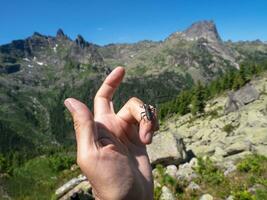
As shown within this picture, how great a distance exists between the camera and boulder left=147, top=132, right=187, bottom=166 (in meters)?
26.0

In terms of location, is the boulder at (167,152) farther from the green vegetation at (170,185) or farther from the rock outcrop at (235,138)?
the green vegetation at (170,185)

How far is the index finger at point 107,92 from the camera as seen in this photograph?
16.7 feet

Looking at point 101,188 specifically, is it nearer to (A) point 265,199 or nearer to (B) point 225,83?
(A) point 265,199

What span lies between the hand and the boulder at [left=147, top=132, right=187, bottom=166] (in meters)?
21.1

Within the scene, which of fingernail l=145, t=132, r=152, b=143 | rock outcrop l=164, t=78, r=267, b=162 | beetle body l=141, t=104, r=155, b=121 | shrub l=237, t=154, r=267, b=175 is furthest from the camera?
rock outcrop l=164, t=78, r=267, b=162

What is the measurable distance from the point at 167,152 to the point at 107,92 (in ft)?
70.8

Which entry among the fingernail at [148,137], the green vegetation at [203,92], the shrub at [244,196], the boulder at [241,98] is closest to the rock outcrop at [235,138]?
the boulder at [241,98]

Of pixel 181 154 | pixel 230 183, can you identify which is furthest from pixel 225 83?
pixel 230 183

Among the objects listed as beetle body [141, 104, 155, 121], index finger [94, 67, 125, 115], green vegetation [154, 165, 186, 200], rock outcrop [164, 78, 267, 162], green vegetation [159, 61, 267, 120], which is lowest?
green vegetation [154, 165, 186, 200]

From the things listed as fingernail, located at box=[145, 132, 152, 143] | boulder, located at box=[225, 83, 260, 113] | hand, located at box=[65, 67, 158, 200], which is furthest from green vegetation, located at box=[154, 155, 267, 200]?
boulder, located at box=[225, 83, 260, 113]

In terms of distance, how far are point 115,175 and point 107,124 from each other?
94 centimetres

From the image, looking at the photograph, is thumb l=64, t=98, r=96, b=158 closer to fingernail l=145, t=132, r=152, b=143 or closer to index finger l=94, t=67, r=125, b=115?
fingernail l=145, t=132, r=152, b=143

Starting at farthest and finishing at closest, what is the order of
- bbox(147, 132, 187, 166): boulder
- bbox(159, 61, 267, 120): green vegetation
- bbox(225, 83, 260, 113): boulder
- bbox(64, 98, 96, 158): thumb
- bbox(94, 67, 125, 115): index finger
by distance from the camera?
bbox(159, 61, 267, 120): green vegetation, bbox(225, 83, 260, 113): boulder, bbox(147, 132, 187, 166): boulder, bbox(94, 67, 125, 115): index finger, bbox(64, 98, 96, 158): thumb

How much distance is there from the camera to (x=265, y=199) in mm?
14031
